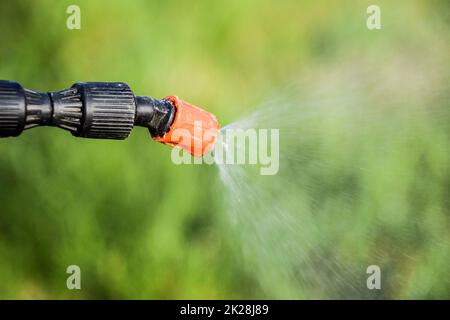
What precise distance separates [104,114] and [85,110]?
3cm

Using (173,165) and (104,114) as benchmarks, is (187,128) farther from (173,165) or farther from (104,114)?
(173,165)

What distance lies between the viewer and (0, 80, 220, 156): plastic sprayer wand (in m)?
0.97

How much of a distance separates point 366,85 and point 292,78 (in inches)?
9.4

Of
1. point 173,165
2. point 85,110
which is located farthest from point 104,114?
point 173,165

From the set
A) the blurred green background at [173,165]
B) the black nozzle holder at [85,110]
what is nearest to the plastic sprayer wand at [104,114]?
the black nozzle holder at [85,110]

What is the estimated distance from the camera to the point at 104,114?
→ 3.41ft

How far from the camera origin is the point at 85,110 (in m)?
1.03

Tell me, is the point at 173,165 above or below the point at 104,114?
below

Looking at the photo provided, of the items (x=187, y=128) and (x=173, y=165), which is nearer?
(x=187, y=128)

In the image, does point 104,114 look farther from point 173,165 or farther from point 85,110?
point 173,165

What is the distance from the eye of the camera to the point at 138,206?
8.05 feet

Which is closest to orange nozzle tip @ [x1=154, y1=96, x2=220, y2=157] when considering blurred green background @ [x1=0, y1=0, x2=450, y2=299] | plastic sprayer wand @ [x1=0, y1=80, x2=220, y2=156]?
plastic sprayer wand @ [x1=0, y1=80, x2=220, y2=156]

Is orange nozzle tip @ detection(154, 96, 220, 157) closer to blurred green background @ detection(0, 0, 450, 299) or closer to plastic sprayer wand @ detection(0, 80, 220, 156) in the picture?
plastic sprayer wand @ detection(0, 80, 220, 156)

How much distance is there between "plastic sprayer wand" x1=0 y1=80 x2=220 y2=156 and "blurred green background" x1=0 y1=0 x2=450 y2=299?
1348 mm
